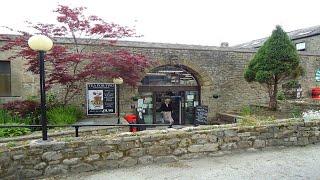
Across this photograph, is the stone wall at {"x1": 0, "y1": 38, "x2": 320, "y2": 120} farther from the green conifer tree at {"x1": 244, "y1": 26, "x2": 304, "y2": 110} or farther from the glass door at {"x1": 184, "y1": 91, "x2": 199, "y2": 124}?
the green conifer tree at {"x1": 244, "y1": 26, "x2": 304, "y2": 110}

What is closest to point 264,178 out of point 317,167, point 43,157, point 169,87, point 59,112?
point 317,167

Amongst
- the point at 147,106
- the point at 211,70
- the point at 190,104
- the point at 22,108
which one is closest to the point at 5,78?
the point at 22,108

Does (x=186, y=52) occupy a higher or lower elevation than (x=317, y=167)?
higher

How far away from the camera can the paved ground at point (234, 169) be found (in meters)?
4.89

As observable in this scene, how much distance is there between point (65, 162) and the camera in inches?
195

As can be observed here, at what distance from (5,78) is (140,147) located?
26.0 ft

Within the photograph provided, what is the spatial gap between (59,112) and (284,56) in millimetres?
8842

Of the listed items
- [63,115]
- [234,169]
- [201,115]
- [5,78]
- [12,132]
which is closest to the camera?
[234,169]

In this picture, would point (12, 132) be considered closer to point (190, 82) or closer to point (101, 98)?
point (101, 98)

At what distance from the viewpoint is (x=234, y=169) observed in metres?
5.24

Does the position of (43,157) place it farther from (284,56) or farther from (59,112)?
(284,56)

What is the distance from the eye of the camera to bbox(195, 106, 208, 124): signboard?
1308 cm

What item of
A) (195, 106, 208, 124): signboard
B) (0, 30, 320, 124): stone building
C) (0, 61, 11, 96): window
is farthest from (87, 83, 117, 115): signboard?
(195, 106, 208, 124): signboard

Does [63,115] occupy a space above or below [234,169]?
above
